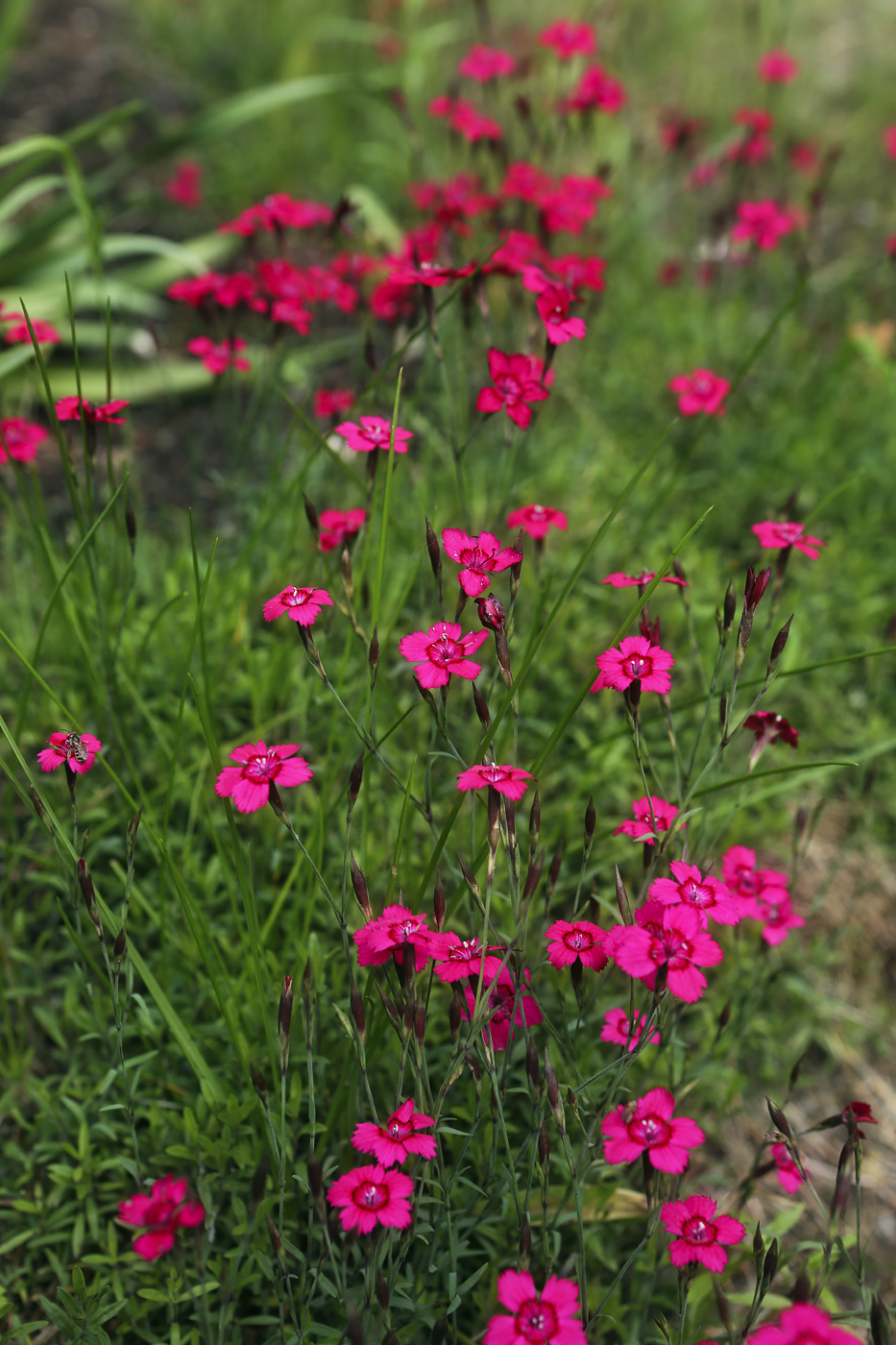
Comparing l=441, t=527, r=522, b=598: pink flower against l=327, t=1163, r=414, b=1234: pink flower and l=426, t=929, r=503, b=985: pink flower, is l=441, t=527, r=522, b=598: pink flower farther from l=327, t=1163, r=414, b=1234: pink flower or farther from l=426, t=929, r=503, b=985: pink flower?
l=327, t=1163, r=414, b=1234: pink flower

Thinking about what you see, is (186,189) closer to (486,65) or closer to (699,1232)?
(486,65)

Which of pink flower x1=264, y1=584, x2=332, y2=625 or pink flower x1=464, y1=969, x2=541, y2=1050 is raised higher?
pink flower x1=264, y1=584, x2=332, y2=625

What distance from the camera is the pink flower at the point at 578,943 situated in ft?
4.73

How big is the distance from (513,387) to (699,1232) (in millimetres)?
1511

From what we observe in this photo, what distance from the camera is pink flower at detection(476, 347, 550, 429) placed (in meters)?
1.85

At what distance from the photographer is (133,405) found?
13.4ft

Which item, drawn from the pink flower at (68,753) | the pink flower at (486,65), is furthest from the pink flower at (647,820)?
the pink flower at (486,65)

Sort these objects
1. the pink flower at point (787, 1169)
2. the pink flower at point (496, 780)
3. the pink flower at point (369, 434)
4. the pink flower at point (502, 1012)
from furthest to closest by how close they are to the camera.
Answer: the pink flower at point (369, 434) → the pink flower at point (787, 1169) → the pink flower at point (502, 1012) → the pink flower at point (496, 780)

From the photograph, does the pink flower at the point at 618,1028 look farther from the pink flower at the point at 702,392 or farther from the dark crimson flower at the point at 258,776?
the pink flower at the point at 702,392

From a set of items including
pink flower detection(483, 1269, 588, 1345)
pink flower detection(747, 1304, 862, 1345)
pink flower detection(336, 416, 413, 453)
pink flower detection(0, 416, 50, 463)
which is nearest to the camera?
pink flower detection(747, 1304, 862, 1345)

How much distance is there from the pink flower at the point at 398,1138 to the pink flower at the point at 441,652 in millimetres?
625

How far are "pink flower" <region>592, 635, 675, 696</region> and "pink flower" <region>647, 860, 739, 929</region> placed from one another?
0.28 meters

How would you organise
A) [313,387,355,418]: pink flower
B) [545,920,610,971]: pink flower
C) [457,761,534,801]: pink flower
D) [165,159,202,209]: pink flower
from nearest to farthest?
1. [457,761,534,801]: pink flower
2. [545,920,610,971]: pink flower
3. [313,387,355,418]: pink flower
4. [165,159,202,209]: pink flower

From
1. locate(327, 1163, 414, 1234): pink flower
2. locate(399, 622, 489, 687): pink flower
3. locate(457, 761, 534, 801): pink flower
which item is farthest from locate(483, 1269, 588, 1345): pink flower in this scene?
locate(399, 622, 489, 687): pink flower
